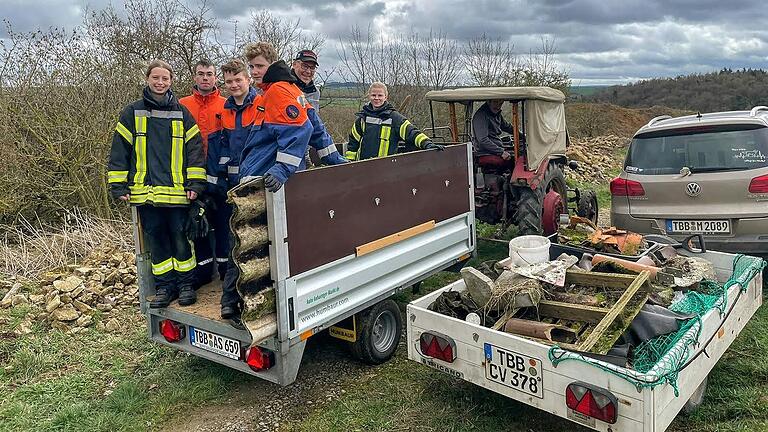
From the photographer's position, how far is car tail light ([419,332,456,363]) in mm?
3369

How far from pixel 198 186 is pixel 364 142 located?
186 cm

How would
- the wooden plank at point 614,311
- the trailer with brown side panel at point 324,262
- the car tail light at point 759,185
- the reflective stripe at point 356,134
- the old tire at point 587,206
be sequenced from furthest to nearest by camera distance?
the old tire at point 587,206 → the reflective stripe at point 356,134 → the car tail light at point 759,185 → the trailer with brown side panel at point 324,262 → the wooden plank at point 614,311

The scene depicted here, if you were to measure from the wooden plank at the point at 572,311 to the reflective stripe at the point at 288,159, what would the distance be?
1.63 metres

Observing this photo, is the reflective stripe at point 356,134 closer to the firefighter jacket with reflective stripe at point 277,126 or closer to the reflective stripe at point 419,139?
the reflective stripe at point 419,139

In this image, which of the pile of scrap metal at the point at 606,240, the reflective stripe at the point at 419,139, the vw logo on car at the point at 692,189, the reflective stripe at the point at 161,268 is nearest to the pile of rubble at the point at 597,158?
the vw logo on car at the point at 692,189

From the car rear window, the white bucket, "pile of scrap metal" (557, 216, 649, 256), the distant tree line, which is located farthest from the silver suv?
the distant tree line

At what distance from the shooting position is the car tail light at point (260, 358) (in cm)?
348

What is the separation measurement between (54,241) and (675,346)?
21.9 ft

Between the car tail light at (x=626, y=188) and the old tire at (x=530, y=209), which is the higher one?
the car tail light at (x=626, y=188)

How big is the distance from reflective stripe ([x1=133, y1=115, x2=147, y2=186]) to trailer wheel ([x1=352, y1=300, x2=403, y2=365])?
173 cm

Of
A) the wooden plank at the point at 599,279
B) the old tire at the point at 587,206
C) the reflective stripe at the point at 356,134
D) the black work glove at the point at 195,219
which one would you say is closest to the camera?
the wooden plank at the point at 599,279

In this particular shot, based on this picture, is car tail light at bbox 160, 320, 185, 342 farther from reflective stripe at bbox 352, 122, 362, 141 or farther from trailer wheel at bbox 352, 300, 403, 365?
reflective stripe at bbox 352, 122, 362, 141

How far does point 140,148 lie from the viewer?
4.05 meters

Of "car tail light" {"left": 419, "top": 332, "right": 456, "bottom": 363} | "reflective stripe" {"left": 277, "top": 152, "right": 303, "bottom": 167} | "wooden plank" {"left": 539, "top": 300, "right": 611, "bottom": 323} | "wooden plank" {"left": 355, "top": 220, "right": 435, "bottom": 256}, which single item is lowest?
"car tail light" {"left": 419, "top": 332, "right": 456, "bottom": 363}
